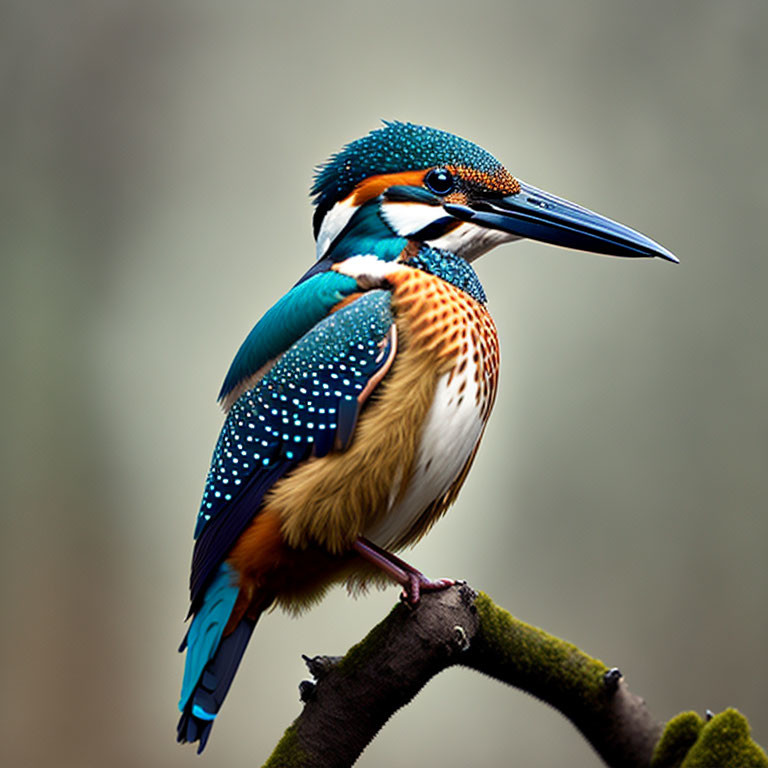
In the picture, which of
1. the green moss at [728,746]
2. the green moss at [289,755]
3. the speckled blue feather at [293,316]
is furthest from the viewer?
the speckled blue feather at [293,316]

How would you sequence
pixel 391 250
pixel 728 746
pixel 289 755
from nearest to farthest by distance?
pixel 728 746, pixel 289 755, pixel 391 250

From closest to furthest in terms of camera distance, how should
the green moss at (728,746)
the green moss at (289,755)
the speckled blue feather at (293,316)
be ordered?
1. the green moss at (728,746)
2. the green moss at (289,755)
3. the speckled blue feather at (293,316)

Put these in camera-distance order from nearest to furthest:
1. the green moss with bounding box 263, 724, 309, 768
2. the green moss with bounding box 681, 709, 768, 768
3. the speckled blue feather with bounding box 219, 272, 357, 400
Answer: the green moss with bounding box 681, 709, 768, 768 → the green moss with bounding box 263, 724, 309, 768 → the speckled blue feather with bounding box 219, 272, 357, 400

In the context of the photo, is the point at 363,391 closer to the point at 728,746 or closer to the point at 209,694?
the point at 209,694

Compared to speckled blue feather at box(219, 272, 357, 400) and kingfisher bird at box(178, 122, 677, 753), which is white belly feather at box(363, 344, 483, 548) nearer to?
kingfisher bird at box(178, 122, 677, 753)

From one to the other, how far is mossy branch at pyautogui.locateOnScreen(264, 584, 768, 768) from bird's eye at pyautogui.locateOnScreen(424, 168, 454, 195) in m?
0.44

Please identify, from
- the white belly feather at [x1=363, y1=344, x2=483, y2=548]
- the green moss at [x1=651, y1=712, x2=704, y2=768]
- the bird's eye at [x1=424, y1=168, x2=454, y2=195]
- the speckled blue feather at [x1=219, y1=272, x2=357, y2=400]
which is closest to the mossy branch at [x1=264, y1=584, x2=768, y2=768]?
the green moss at [x1=651, y1=712, x2=704, y2=768]

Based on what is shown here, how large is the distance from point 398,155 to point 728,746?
682 mm

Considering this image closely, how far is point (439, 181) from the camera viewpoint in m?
1.03

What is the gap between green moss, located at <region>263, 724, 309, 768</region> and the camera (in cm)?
92

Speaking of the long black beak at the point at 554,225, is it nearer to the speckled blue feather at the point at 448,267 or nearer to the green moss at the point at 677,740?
the speckled blue feather at the point at 448,267

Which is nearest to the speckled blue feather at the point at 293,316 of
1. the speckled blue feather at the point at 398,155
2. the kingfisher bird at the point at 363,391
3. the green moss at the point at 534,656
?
the kingfisher bird at the point at 363,391

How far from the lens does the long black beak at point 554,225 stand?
103 cm

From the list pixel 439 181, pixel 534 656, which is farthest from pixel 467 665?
pixel 439 181
